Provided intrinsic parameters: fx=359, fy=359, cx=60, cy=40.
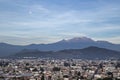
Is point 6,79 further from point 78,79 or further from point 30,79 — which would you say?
point 78,79

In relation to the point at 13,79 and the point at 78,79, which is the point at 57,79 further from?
the point at 13,79

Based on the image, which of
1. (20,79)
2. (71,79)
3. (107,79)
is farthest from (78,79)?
(20,79)

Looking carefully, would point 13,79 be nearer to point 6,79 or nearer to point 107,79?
point 6,79

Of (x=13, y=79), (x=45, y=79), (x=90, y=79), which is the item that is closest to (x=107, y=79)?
(x=90, y=79)

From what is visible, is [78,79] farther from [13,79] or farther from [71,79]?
[13,79]

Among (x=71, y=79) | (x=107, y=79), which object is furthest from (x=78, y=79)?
(x=107, y=79)

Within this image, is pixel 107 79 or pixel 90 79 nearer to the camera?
pixel 107 79
